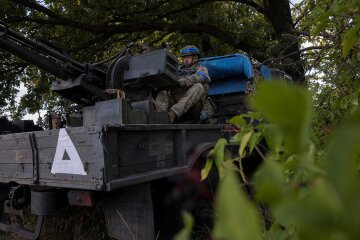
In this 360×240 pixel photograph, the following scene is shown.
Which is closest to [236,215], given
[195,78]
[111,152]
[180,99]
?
[111,152]

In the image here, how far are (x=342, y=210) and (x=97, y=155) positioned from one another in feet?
9.73

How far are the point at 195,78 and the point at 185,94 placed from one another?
0.29m

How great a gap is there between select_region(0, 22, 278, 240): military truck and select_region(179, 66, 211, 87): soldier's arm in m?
0.50

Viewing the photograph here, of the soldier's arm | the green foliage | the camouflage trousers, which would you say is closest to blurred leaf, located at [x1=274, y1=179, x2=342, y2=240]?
the green foliage

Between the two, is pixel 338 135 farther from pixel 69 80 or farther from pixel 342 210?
pixel 69 80

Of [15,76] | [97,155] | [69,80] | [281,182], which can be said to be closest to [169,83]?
[69,80]

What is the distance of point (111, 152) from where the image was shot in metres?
3.30

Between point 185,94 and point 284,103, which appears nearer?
point 284,103

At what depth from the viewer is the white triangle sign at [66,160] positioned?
347 centimetres

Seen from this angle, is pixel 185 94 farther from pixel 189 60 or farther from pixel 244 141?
pixel 244 141

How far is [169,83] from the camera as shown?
4992 millimetres

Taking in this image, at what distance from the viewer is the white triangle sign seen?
3471 millimetres

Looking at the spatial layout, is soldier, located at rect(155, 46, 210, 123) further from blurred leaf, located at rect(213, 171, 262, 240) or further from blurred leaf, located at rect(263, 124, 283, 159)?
blurred leaf, located at rect(213, 171, 262, 240)

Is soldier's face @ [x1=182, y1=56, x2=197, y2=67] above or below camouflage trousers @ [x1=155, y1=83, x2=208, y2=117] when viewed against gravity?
above
